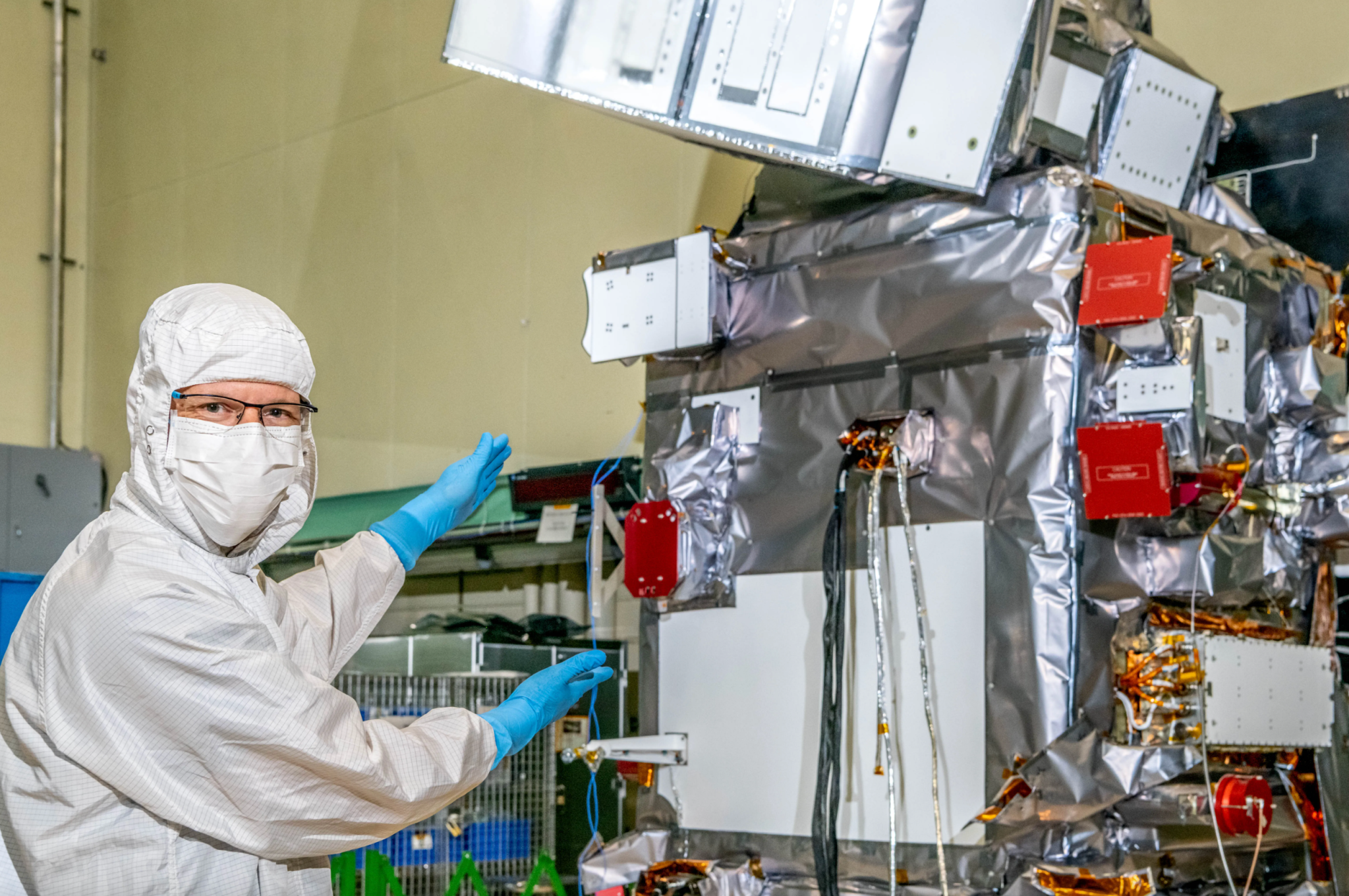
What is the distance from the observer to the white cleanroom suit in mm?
1951

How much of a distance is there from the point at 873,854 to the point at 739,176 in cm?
272

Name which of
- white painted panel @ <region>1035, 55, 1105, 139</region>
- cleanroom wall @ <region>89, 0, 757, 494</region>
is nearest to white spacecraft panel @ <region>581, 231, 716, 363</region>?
white painted panel @ <region>1035, 55, 1105, 139</region>

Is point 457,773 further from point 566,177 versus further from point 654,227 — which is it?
point 566,177

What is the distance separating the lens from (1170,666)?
9.70 feet

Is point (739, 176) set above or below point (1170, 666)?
above

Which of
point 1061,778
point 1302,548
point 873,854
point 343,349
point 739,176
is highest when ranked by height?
point 739,176

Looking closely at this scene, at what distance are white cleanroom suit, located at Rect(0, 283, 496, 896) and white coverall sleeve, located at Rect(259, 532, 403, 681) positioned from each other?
0.95 ft

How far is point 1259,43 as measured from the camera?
412 cm

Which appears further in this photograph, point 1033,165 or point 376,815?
point 1033,165

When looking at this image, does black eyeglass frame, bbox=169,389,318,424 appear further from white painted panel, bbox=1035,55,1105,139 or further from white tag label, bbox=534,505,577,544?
white tag label, bbox=534,505,577,544

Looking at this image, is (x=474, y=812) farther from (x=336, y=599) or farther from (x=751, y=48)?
(x=751, y=48)

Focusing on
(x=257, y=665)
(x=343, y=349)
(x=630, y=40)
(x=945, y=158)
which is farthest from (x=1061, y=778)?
(x=343, y=349)

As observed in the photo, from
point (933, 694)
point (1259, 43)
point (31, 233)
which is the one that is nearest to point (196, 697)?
point (933, 694)

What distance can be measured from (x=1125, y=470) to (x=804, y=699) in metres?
1.07
